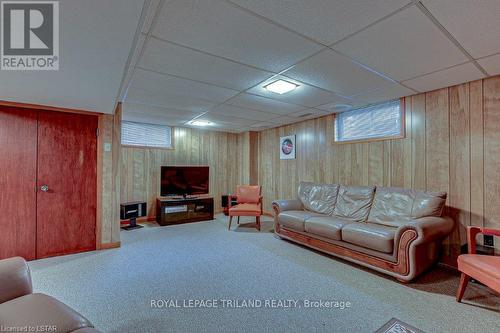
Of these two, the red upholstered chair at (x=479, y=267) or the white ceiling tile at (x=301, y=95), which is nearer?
the red upholstered chair at (x=479, y=267)

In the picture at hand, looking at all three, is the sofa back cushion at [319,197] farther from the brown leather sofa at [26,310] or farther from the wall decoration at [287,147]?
the brown leather sofa at [26,310]

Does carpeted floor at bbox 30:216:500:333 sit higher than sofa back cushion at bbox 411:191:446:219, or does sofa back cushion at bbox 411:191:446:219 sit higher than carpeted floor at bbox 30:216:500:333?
sofa back cushion at bbox 411:191:446:219

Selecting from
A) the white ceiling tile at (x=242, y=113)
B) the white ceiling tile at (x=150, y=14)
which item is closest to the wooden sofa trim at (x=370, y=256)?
the white ceiling tile at (x=242, y=113)

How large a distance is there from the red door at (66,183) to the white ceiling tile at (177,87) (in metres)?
1.26

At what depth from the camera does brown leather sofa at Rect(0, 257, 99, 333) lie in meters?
1.09

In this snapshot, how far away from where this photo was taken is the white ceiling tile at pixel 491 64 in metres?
2.14

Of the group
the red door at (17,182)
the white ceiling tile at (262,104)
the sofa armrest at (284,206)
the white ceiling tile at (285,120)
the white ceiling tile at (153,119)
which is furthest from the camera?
the white ceiling tile at (285,120)

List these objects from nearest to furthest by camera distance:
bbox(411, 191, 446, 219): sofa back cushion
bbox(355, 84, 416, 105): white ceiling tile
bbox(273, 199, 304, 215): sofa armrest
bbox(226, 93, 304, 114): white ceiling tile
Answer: bbox(411, 191, 446, 219): sofa back cushion
bbox(355, 84, 416, 105): white ceiling tile
bbox(226, 93, 304, 114): white ceiling tile
bbox(273, 199, 304, 215): sofa armrest

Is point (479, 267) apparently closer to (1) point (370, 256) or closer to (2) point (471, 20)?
(1) point (370, 256)

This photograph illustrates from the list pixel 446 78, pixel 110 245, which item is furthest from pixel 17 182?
pixel 446 78

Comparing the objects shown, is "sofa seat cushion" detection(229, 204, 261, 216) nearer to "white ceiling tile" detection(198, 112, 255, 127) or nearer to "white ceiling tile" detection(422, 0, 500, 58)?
"white ceiling tile" detection(198, 112, 255, 127)

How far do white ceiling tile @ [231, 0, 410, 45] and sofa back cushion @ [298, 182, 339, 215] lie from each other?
2.76 m

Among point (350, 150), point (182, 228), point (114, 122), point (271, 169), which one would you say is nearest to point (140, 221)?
point (182, 228)

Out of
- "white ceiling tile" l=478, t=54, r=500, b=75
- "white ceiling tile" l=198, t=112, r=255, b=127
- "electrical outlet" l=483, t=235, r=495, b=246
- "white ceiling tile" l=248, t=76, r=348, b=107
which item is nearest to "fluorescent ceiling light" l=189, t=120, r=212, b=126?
"white ceiling tile" l=198, t=112, r=255, b=127
